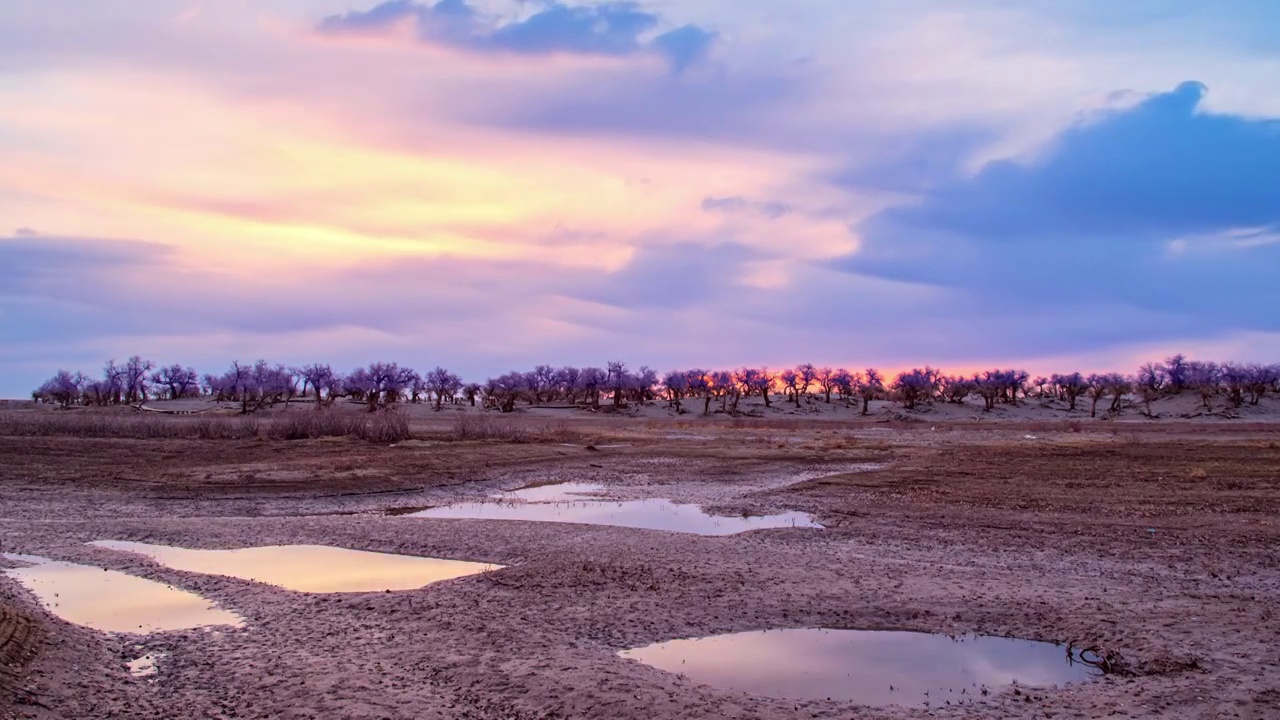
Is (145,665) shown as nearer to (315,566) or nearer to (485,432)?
(315,566)

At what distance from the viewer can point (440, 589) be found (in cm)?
1228

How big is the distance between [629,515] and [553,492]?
18.8ft

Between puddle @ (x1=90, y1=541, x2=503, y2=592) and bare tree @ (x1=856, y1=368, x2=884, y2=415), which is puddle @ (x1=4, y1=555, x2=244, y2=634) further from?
bare tree @ (x1=856, y1=368, x2=884, y2=415)

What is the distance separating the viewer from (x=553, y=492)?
2698 cm

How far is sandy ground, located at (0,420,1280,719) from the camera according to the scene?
26.3 ft

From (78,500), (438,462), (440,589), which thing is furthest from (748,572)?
(438,462)

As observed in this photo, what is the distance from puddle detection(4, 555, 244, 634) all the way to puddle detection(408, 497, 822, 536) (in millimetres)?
8121

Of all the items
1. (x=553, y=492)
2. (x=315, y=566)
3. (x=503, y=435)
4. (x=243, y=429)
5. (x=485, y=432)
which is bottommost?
(x=553, y=492)

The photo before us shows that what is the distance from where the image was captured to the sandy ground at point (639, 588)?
8.03 m

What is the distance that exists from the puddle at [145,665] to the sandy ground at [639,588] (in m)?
0.12

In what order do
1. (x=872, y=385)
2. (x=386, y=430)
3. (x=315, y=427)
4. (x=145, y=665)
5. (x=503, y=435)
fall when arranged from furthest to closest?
(x=872, y=385) < (x=503, y=435) < (x=315, y=427) < (x=386, y=430) < (x=145, y=665)

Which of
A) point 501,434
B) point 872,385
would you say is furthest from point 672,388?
point 501,434

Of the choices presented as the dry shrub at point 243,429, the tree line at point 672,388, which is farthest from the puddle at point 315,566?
the tree line at point 672,388

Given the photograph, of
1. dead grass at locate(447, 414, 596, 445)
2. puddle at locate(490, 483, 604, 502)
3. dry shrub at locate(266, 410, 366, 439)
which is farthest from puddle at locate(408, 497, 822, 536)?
dry shrub at locate(266, 410, 366, 439)
